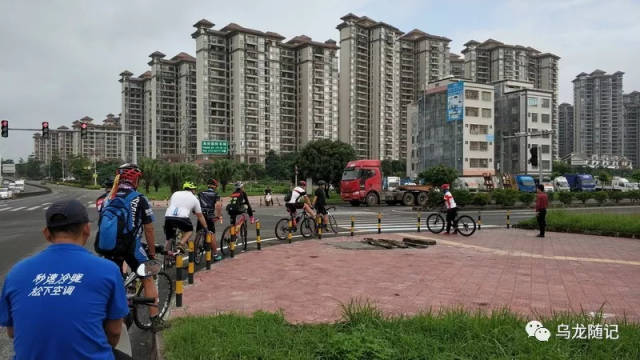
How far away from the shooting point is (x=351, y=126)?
344ft

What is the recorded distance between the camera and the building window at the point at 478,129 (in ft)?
222

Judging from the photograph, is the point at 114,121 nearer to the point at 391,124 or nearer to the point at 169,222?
the point at 391,124

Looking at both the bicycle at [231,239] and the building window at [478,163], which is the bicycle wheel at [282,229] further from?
the building window at [478,163]

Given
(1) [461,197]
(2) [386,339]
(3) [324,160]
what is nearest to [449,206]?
(2) [386,339]

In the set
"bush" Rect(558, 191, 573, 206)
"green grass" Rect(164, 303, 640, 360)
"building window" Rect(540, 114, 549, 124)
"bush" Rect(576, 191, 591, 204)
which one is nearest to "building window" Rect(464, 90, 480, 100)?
"building window" Rect(540, 114, 549, 124)

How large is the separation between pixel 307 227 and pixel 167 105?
106m

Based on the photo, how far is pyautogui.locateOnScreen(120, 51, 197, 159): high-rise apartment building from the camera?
106000 mm

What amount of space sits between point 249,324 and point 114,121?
175 metres

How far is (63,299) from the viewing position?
7.27 feet

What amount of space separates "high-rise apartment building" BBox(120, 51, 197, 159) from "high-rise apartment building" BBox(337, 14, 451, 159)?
115ft

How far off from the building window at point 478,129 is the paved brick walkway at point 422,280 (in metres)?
57.8

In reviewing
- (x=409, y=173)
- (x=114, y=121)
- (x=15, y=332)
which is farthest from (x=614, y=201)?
(x=114, y=121)

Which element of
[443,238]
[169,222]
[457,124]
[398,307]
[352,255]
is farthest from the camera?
[457,124]

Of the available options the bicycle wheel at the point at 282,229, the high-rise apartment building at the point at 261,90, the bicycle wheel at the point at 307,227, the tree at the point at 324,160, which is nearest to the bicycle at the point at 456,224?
the bicycle wheel at the point at 307,227
